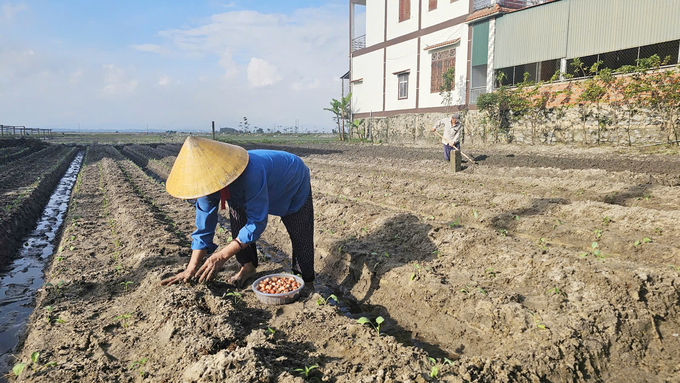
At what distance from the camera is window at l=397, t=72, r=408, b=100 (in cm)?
2197

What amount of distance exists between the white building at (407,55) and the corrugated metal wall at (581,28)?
8.03 feet

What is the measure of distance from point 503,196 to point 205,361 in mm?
5900

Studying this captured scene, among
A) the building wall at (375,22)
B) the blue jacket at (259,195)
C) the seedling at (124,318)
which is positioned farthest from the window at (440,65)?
the seedling at (124,318)

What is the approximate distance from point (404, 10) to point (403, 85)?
3.84 m

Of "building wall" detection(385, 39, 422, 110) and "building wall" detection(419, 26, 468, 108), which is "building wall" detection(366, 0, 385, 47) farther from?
"building wall" detection(419, 26, 468, 108)

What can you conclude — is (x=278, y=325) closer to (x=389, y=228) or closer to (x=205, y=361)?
(x=205, y=361)

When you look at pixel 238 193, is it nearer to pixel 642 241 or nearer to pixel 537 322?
pixel 537 322

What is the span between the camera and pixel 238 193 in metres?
3.08

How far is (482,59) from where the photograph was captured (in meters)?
17.3

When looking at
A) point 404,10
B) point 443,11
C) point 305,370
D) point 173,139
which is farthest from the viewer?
point 173,139

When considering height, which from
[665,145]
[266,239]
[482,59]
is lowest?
[266,239]

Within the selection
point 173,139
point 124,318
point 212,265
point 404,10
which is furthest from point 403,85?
point 173,139

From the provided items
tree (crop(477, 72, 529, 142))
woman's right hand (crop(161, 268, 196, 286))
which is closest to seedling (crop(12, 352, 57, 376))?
woman's right hand (crop(161, 268, 196, 286))

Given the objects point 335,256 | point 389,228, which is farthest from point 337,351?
point 389,228
